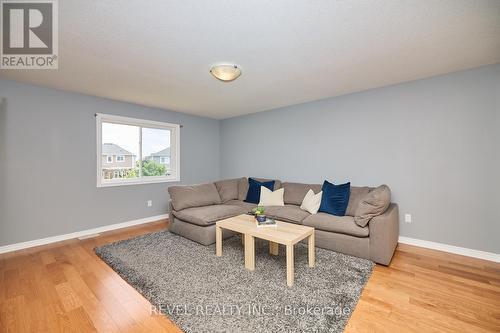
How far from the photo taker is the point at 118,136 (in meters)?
3.98

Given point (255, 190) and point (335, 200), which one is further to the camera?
point (255, 190)

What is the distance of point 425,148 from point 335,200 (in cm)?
138

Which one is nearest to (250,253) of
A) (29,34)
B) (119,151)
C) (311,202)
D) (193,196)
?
(311,202)

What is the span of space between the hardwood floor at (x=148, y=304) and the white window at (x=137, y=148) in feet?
5.49

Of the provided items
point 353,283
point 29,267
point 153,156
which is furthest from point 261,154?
point 29,267

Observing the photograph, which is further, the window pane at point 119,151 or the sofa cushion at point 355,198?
the window pane at point 119,151

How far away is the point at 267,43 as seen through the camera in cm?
202

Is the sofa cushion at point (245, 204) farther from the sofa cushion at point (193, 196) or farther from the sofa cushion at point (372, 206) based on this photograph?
the sofa cushion at point (372, 206)

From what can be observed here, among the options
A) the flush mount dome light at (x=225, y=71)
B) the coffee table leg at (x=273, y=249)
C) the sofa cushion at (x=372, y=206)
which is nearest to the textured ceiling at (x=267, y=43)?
the flush mount dome light at (x=225, y=71)

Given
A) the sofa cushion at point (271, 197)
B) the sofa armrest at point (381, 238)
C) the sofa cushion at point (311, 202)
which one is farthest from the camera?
the sofa cushion at point (271, 197)

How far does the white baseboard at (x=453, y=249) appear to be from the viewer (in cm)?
252

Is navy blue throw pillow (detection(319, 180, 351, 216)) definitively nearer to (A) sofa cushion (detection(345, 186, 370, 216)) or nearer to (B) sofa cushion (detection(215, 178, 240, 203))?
(A) sofa cushion (detection(345, 186, 370, 216))

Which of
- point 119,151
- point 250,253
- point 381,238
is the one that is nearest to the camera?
point 250,253

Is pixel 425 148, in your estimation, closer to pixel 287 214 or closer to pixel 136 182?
pixel 287 214
